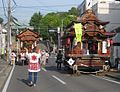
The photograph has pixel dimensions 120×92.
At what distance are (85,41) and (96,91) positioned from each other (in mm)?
12729

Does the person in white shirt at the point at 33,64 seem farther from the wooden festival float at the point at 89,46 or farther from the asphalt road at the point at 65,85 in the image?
the wooden festival float at the point at 89,46

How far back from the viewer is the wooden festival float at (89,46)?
2839cm

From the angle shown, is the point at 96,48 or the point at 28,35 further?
the point at 28,35

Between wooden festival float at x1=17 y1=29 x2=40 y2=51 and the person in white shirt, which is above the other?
wooden festival float at x1=17 y1=29 x2=40 y2=51

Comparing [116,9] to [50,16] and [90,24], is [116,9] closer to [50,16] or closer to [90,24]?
[90,24]

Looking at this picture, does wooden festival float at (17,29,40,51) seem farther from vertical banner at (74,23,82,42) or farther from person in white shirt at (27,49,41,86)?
person in white shirt at (27,49,41,86)

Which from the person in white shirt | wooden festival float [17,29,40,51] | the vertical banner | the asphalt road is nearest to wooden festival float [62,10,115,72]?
the vertical banner

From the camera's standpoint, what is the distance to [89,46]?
29.6 metres

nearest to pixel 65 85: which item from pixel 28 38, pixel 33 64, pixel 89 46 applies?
pixel 33 64

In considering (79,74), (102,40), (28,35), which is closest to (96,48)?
(102,40)

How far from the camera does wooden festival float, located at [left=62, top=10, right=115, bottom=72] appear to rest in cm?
2839

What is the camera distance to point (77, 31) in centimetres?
2828

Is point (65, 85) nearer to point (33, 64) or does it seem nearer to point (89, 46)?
point (33, 64)

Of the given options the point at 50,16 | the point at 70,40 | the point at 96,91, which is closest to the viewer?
the point at 96,91
